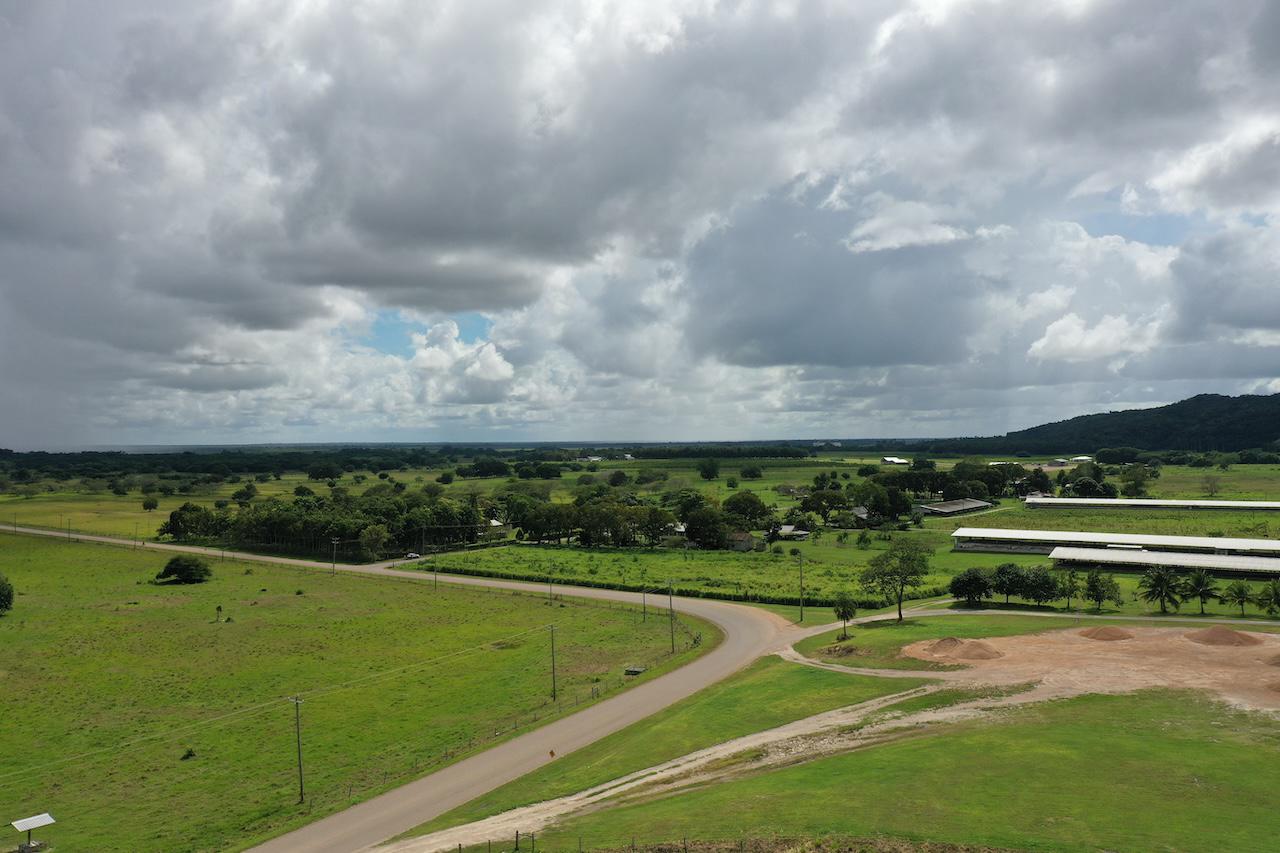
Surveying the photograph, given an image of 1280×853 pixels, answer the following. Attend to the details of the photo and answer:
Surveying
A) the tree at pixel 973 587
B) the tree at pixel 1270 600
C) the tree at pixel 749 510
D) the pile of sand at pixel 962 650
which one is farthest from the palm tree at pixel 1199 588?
the tree at pixel 749 510

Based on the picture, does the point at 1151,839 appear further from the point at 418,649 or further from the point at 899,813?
the point at 418,649

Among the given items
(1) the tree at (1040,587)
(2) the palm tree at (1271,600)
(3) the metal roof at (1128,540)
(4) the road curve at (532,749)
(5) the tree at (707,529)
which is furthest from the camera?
(5) the tree at (707,529)

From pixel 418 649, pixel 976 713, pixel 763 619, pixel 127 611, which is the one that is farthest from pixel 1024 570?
pixel 127 611

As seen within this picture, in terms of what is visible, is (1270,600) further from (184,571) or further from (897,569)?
(184,571)

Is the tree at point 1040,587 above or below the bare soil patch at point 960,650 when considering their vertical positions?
above

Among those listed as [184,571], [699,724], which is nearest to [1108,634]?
[699,724]

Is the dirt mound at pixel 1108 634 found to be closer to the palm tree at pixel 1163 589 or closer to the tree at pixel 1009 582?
the palm tree at pixel 1163 589
